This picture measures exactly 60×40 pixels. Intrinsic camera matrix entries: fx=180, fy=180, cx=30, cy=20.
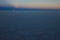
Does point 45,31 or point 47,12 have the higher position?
point 47,12

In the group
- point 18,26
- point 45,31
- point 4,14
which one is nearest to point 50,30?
point 45,31

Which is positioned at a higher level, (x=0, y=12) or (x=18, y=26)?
(x=0, y=12)

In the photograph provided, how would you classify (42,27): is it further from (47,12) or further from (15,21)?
(15,21)

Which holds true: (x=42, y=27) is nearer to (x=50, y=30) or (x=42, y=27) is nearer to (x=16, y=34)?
(x=50, y=30)

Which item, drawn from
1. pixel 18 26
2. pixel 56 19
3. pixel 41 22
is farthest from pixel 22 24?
pixel 56 19
